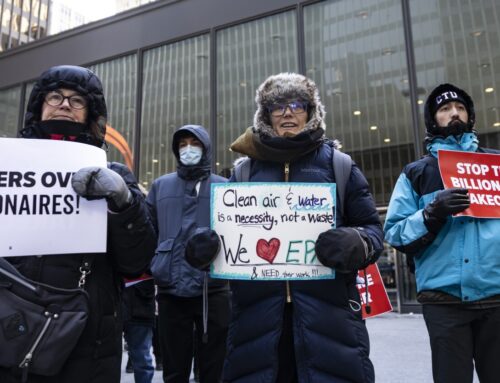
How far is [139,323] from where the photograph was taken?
395 centimetres

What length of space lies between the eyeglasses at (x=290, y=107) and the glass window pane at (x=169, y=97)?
9.57 m

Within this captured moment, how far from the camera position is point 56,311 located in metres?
1.57

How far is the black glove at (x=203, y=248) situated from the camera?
1973 mm

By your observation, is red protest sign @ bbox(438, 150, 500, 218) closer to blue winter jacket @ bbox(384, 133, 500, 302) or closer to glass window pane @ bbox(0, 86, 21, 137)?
blue winter jacket @ bbox(384, 133, 500, 302)

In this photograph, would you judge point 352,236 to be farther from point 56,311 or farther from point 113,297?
point 56,311

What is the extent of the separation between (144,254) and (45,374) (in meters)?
0.55

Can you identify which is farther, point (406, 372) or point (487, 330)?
point (406, 372)

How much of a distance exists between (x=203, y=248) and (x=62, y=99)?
A: 34.3 inches

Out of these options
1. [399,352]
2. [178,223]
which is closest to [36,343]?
[178,223]

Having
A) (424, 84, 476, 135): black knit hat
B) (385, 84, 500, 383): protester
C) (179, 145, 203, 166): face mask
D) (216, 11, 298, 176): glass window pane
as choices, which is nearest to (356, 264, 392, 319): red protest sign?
(385, 84, 500, 383): protester

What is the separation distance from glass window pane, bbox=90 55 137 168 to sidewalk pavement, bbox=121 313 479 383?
7.73m

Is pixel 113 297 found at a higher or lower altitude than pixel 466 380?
higher

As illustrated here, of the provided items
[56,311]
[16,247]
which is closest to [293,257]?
[56,311]

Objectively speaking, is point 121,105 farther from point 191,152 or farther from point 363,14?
point 191,152
